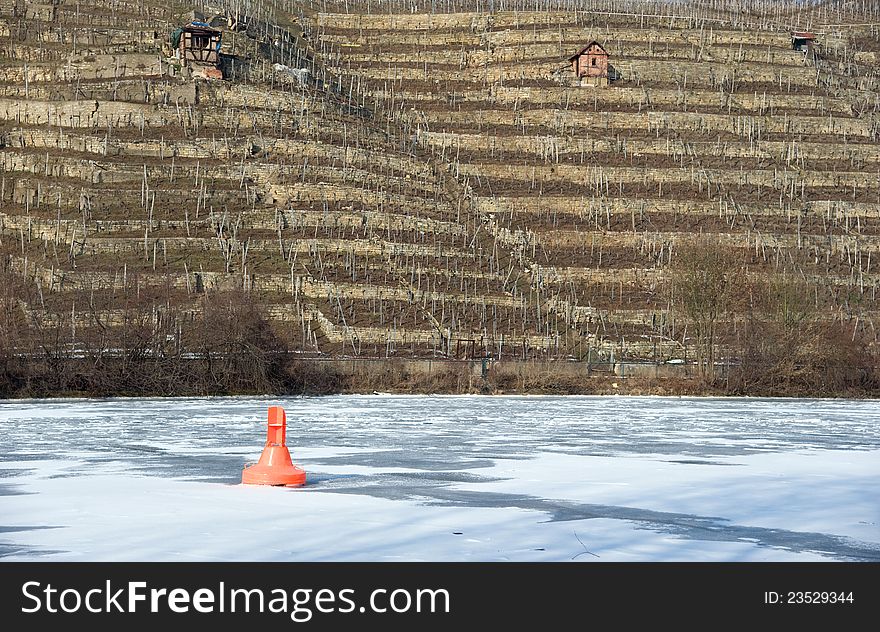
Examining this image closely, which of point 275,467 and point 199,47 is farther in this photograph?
point 199,47

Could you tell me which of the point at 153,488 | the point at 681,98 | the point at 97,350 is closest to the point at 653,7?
the point at 681,98

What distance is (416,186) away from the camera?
6078 cm

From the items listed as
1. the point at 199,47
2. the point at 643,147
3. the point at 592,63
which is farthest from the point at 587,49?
the point at 199,47

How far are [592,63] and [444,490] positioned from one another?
208 ft

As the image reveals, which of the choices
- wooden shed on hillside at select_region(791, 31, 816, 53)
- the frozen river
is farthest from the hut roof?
the frozen river

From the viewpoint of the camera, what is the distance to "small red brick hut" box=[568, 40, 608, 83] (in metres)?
74.9

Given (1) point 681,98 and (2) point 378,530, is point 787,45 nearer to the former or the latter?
(1) point 681,98

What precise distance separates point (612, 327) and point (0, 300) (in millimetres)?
24294

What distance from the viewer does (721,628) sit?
847 cm

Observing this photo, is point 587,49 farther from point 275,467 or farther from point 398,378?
point 275,467

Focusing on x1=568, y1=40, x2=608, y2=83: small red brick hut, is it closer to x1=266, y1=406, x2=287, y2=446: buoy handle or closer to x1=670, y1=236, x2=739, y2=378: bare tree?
x1=670, y1=236, x2=739, y2=378: bare tree

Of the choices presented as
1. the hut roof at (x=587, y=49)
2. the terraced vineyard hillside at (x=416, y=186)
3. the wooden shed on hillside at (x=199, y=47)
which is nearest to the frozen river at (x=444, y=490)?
the terraced vineyard hillside at (x=416, y=186)

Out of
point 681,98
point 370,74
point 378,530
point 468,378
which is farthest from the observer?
point 370,74

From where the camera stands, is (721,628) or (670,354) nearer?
(721,628)
